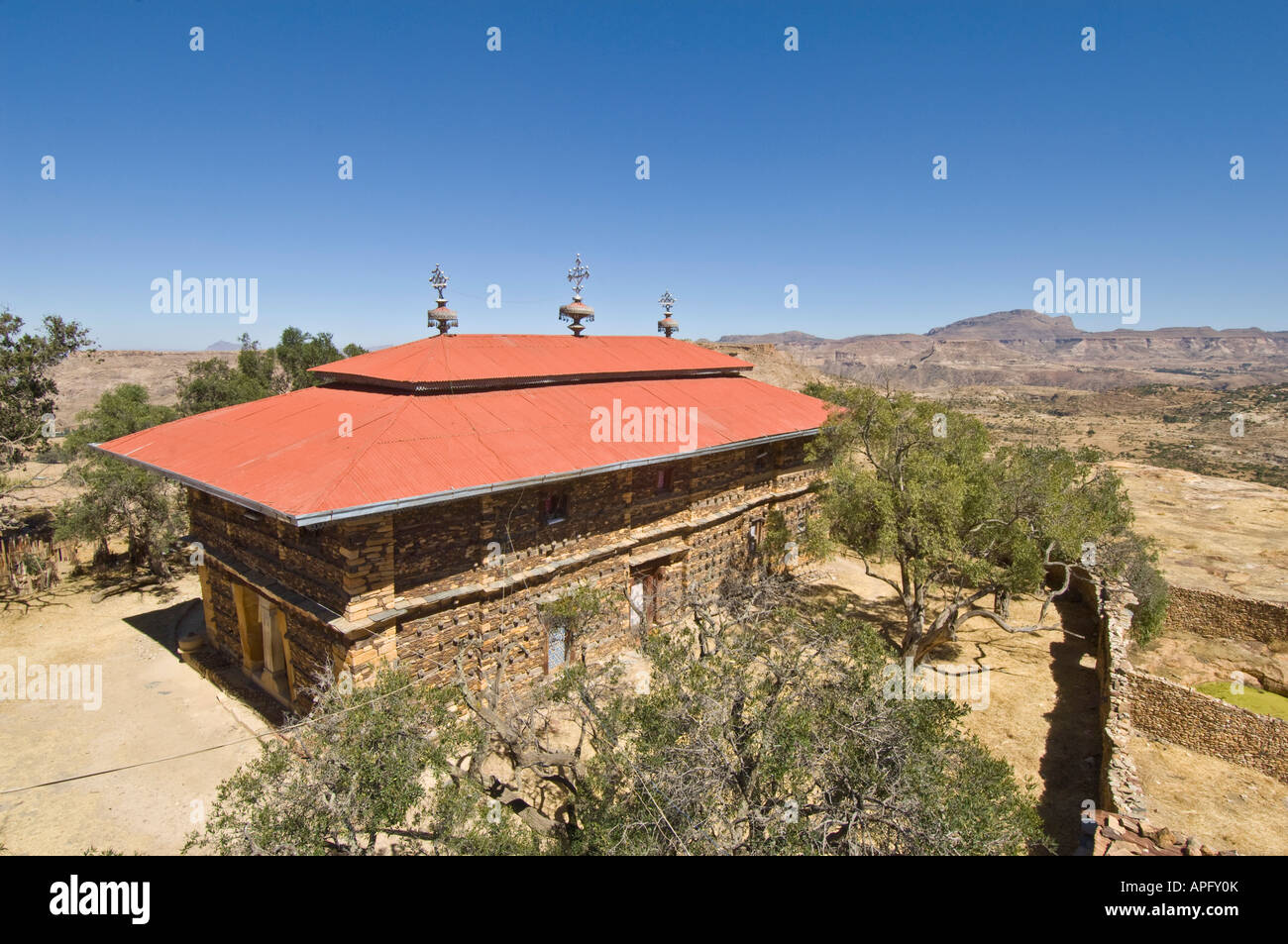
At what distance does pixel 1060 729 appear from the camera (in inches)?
497

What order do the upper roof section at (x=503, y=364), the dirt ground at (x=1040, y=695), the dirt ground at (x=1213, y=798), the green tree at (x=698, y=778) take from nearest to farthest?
the green tree at (x=698, y=778)
the dirt ground at (x=1213, y=798)
the dirt ground at (x=1040, y=695)
the upper roof section at (x=503, y=364)

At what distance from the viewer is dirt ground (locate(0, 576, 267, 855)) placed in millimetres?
9305

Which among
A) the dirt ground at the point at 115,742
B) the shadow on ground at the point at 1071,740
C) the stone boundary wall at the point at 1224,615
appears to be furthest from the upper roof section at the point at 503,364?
the stone boundary wall at the point at 1224,615

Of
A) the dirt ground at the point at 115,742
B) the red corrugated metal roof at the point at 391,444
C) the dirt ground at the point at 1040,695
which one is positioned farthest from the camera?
the dirt ground at the point at 1040,695

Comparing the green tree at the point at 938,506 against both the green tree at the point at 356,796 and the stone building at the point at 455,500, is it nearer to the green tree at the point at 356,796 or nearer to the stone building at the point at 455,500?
the stone building at the point at 455,500

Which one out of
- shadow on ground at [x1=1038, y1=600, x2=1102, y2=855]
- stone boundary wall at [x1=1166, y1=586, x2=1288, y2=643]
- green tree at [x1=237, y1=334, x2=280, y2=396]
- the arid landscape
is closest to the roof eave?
the arid landscape

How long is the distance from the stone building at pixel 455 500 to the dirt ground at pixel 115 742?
126 cm

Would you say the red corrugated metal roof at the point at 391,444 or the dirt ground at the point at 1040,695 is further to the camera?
the dirt ground at the point at 1040,695

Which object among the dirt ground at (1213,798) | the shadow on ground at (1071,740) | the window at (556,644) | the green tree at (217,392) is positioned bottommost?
the dirt ground at (1213,798)

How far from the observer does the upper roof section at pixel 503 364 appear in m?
13.9

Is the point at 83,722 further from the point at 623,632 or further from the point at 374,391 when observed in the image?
the point at 623,632

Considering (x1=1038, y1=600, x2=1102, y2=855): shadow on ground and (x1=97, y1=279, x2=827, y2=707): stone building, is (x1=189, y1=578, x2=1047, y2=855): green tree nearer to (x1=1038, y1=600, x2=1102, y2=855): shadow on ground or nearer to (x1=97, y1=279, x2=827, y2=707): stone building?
(x1=97, y1=279, x2=827, y2=707): stone building

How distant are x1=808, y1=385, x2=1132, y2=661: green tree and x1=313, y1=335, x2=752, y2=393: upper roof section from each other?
249 inches

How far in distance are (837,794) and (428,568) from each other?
24.6 ft
